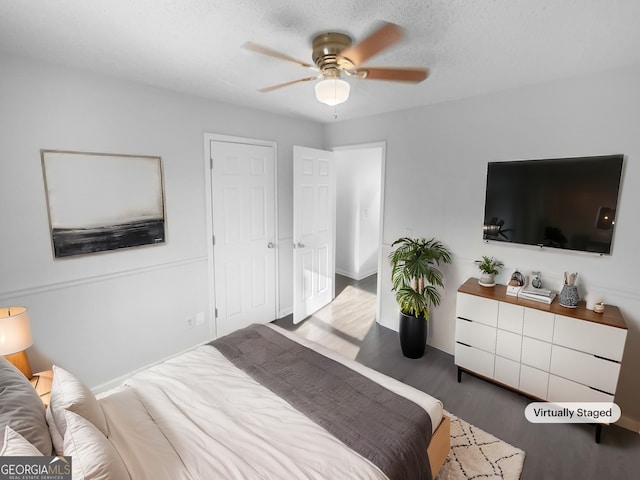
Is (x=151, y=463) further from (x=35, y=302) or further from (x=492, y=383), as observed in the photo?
(x=492, y=383)

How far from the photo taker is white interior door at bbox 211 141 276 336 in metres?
3.14

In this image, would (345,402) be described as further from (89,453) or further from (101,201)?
(101,201)

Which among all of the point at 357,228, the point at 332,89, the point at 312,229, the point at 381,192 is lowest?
the point at 357,228

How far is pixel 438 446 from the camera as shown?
1641 mm

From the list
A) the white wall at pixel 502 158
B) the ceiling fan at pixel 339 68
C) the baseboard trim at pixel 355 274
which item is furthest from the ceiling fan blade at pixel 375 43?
the baseboard trim at pixel 355 274

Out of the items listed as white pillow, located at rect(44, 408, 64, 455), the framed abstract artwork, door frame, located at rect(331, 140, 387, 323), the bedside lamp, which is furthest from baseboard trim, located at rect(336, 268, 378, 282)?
white pillow, located at rect(44, 408, 64, 455)

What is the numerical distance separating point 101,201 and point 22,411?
160 centimetres

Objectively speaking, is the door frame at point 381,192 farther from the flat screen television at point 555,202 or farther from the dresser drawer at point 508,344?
the dresser drawer at point 508,344

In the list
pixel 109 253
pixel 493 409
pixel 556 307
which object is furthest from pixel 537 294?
pixel 109 253

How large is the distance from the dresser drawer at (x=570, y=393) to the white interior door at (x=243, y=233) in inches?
108

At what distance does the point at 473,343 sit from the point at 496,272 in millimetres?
636

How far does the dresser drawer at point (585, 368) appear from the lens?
2.00m

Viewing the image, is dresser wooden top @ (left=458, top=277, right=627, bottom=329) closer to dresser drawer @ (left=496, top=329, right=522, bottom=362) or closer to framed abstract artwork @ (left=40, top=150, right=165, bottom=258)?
dresser drawer @ (left=496, top=329, right=522, bottom=362)

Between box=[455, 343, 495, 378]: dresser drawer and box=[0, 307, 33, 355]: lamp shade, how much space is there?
9.84 feet
